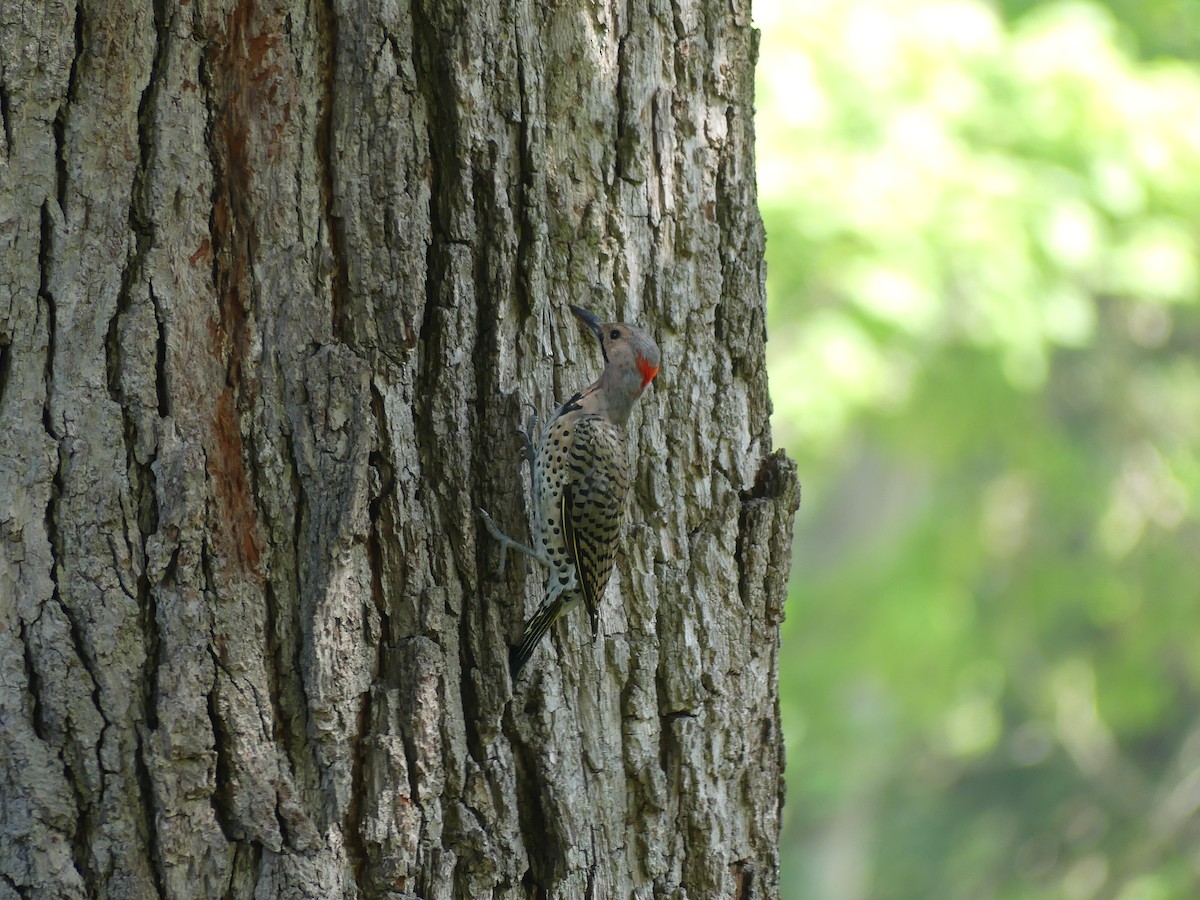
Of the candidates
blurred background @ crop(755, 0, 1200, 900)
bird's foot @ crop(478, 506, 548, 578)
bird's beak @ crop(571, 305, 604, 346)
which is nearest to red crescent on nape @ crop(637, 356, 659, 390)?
bird's beak @ crop(571, 305, 604, 346)

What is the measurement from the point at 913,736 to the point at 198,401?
14.1 metres

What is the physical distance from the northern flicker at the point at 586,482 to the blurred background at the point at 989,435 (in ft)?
13.3

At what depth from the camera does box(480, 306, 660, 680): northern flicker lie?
270cm

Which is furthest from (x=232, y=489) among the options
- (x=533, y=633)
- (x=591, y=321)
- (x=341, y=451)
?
(x=591, y=321)

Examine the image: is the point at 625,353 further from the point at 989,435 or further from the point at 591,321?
the point at 989,435

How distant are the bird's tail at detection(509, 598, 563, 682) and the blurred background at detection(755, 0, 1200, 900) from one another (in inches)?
185

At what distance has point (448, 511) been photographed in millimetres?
2471

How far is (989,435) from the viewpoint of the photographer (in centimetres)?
1042

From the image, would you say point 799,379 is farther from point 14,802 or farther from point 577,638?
point 14,802

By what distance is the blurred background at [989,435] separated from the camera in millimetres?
6918

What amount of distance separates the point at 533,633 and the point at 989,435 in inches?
336

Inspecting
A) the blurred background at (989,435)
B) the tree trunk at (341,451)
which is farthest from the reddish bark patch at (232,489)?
the blurred background at (989,435)

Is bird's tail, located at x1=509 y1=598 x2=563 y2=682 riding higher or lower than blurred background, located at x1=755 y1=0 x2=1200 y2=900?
lower

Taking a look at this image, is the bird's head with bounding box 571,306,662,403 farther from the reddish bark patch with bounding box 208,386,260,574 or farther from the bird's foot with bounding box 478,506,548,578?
the reddish bark patch with bounding box 208,386,260,574
